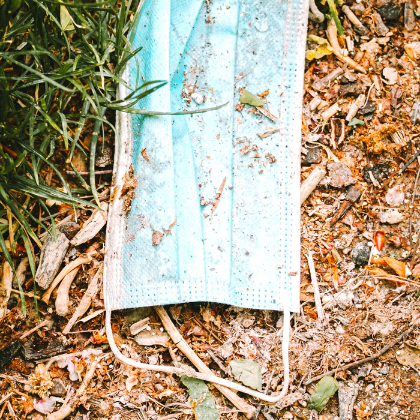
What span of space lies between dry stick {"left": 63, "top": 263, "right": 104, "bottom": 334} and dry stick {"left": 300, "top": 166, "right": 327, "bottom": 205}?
86 centimetres

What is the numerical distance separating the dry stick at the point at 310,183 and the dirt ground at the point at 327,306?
33 millimetres

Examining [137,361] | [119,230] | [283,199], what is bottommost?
[137,361]

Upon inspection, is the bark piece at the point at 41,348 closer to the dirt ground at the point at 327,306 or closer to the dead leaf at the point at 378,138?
the dirt ground at the point at 327,306

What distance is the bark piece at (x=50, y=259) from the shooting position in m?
1.50

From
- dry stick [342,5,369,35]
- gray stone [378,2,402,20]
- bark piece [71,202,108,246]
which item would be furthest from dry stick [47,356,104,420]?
gray stone [378,2,402,20]

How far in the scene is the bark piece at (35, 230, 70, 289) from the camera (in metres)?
1.50

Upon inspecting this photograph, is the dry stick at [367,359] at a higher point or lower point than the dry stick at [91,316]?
lower

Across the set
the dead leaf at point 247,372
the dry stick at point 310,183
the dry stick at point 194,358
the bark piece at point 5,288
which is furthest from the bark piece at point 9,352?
the dry stick at point 310,183

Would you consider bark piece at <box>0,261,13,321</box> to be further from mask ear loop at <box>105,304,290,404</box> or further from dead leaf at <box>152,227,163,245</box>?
dead leaf at <box>152,227,163,245</box>

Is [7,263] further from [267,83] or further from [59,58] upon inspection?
[267,83]

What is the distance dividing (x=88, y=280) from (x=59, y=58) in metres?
0.84

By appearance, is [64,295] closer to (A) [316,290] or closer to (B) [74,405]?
(B) [74,405]

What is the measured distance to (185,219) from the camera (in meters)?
1.51

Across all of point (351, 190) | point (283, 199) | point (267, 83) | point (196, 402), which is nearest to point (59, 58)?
point (267, 83)
